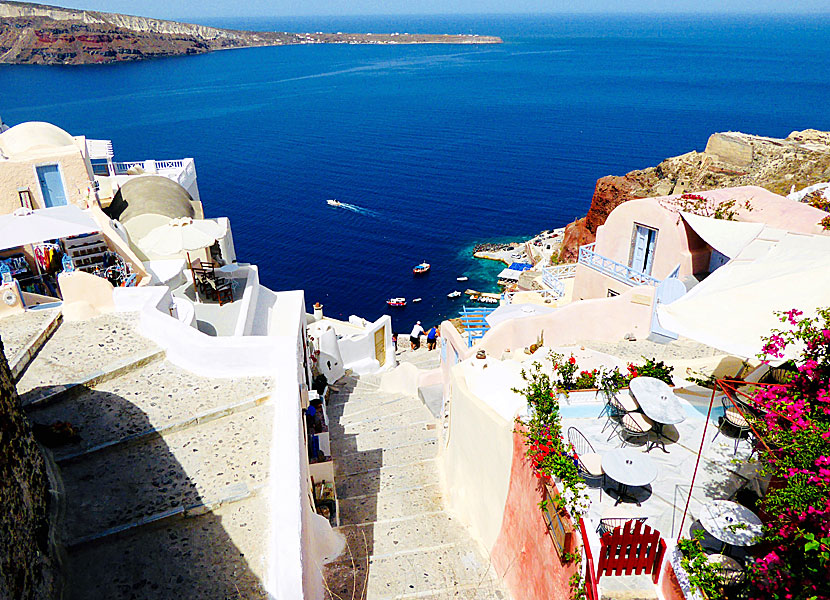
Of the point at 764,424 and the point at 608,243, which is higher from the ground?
the point at 764,424

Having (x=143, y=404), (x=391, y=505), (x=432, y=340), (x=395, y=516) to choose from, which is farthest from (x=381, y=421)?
(x=432, y=340)

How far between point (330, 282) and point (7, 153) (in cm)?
3549

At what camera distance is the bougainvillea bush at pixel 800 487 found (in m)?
4.77

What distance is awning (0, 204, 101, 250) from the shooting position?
1204 cm

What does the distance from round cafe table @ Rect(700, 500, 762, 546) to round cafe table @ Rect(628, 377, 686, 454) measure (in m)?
1.72

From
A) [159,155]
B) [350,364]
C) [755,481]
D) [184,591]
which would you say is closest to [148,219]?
[350,364]

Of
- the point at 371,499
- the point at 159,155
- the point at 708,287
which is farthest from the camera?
the point at 159,155

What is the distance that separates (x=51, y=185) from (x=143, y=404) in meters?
15.3

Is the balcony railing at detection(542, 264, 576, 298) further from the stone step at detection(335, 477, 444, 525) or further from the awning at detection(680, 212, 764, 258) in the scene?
the stone step at detection(335, 477, 444, 525)

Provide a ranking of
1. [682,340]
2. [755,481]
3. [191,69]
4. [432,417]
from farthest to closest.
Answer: [191,69], [432,417], [682,340], [755,481]

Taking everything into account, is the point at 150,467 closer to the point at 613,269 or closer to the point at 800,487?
the point at 800,487

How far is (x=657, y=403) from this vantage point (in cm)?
886

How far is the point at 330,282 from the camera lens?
54.3 meters

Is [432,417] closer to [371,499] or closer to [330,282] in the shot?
[371,499]
